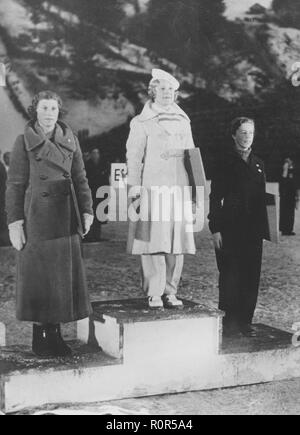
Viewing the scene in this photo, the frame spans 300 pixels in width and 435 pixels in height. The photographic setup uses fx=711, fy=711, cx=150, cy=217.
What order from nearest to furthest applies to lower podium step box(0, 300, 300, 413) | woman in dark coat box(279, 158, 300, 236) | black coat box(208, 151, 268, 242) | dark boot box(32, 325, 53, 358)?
lower podium step box(0, 300, 300, 413) < dark boot box(32, 325, 53, 358) < black coat box(208, 151, 268, 242) < woman in dark coat box(279, 158, 300, 236)

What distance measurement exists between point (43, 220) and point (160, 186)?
2.69ft

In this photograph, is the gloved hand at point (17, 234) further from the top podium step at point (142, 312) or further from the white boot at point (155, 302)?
the white boot at point (155, 302)

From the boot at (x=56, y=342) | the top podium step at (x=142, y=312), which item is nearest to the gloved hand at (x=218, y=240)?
Answer: the top podium step at (x=142, y=312)

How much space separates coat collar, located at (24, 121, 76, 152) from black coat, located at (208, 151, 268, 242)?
3.77 feet

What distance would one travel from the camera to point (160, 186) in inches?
178

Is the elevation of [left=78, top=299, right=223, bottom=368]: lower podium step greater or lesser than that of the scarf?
lesser

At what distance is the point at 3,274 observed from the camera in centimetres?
496

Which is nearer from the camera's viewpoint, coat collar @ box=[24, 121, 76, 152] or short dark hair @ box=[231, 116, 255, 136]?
coat collar @ box=[24, 121, 76, 152]

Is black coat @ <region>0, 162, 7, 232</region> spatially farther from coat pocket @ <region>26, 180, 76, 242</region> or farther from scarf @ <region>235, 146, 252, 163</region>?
scarf @ <region>235, 146, 252, 163</region>

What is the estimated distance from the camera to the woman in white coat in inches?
177

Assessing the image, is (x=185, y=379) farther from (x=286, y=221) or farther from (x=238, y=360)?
(x=286, y=221)

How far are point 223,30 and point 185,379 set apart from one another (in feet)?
7.95

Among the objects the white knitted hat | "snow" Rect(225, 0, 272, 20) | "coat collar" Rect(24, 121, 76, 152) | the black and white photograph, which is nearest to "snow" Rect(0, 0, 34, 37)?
the black and white photograph
